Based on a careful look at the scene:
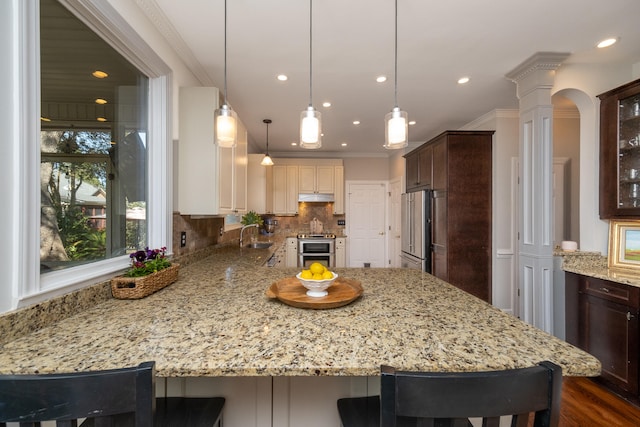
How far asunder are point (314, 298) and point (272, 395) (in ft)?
→ 1.37

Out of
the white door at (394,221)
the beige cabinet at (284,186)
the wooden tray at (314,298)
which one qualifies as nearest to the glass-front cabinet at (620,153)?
the wooden tray at (314,298)

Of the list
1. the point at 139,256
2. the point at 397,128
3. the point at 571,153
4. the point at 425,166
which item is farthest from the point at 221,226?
the point at 571,153

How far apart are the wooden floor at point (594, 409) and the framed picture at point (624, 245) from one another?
96 cm

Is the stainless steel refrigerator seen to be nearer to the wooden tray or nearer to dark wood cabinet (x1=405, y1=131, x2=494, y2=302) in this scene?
dark wood cabinet (x1=405, y1=131, x2=494, y2=302)

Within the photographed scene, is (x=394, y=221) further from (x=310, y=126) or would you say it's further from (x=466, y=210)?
(x=310, y=126)

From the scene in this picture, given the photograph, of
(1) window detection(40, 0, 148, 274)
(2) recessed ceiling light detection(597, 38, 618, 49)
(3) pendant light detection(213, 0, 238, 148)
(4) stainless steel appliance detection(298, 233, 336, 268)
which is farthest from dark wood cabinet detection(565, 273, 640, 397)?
(4) stainless steel appliance detection(298, 233, 336, 268)

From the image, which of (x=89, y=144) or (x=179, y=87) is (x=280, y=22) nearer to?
(x=179, y=87)

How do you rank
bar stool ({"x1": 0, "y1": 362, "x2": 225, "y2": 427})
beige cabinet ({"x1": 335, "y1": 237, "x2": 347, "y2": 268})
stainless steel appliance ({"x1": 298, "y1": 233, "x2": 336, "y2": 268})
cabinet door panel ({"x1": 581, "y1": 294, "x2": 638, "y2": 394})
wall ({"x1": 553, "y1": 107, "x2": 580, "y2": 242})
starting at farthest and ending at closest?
beige cabinet ({"x1": 335, "y1": 237, "x2": 347, "y2": 268}) < stainless steel appliance ({"x1": 298, "y1": 233, "x2": 336, "y2": 268}) < wall ({"x1": 553, "y1": 107, "x2": 580, "y2": 242}) < cabinet door panel ({"x1": 581, "y1": 294, "x2": 638, "y2": 394}) < bar stool ({"x1": 0, "y1": 362, "x2": 225, "y2": 427})

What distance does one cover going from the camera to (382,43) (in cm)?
207

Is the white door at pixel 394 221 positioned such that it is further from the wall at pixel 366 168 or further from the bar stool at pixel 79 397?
the bar stool at pixel 79 397

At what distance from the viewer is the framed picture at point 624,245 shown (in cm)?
217

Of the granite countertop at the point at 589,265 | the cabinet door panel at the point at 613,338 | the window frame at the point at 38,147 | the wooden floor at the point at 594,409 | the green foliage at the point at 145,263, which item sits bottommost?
the wooden floor at the point at 594,409

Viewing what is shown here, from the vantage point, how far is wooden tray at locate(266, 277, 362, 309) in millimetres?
1225

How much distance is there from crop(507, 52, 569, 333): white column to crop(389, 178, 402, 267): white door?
2.94m
